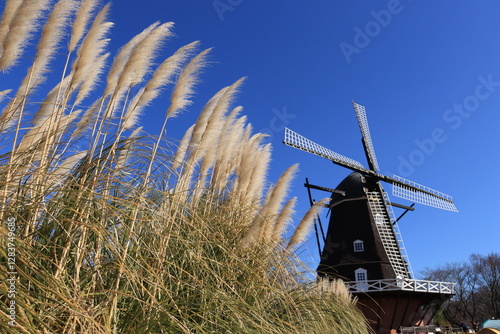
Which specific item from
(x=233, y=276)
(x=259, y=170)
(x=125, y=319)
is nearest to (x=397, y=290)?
(x=259, y=170)

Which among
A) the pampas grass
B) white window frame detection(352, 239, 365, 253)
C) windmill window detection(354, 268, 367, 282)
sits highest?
white window frame detection(352, 239, 365, 253)

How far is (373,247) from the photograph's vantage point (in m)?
18.1

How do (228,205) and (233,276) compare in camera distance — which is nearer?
(233,276)

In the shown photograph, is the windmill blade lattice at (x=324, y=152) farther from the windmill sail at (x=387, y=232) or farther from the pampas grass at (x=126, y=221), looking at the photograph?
the pampas grass at (x=126, y=221)

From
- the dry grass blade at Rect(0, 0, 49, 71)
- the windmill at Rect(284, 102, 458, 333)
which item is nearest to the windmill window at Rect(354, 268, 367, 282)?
the windmill at Rect(284, 102, 458, 333)

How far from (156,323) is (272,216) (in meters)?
2.20

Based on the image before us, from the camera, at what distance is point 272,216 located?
4395 millimetres

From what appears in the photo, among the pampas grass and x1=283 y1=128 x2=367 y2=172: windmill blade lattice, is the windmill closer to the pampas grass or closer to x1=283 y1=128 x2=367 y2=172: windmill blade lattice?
x1=283 y1=128 x2=367 y2=172: windmill blade lattice

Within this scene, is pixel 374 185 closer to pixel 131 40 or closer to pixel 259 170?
pixel 259 170

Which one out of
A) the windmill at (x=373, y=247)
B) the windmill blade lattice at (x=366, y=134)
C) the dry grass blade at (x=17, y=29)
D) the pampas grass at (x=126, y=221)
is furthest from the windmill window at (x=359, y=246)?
the dry grass blade at (x=17, y=29)

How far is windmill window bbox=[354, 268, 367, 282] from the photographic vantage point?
58.9 ft

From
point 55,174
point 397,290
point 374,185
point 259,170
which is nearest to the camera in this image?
point 55,174

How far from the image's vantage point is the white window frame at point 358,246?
1839cm

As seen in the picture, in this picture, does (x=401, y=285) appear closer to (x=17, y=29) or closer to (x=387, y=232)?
(x=387, y=232)
